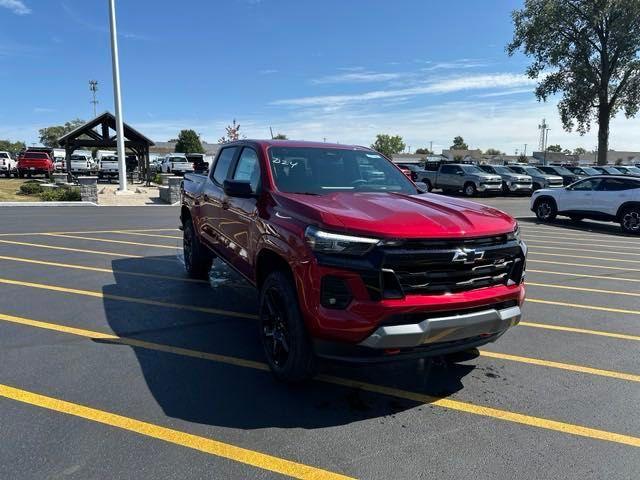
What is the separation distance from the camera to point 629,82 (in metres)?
34.7

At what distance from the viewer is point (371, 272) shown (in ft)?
10.2

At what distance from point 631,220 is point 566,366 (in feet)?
38.9

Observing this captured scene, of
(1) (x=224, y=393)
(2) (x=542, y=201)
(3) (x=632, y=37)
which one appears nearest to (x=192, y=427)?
(1) (x=224, y=393)

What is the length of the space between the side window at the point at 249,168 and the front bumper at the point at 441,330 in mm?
1902

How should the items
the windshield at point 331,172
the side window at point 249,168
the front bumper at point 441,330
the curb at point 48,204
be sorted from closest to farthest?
the front bumper at point 441,330 → the windshield at point 331,172 → the side window at point 249,168 → the curb at point 48,204

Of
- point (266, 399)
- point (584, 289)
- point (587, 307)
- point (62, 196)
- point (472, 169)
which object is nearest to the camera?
point (266, 399)

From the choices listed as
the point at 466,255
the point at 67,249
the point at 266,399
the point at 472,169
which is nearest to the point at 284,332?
the point at 266,399

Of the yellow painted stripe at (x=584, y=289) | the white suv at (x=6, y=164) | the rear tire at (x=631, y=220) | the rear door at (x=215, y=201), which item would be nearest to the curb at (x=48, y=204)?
the rear door at (x=215, y=201)

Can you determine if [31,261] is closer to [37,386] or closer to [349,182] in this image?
[37,386]

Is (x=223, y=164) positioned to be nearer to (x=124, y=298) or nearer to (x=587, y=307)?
(x=124, y=298)

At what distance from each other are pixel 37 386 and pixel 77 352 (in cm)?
63

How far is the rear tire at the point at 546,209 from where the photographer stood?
52.6 ft

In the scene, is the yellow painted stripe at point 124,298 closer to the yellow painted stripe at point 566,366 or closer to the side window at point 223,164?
the side window at point 223,164

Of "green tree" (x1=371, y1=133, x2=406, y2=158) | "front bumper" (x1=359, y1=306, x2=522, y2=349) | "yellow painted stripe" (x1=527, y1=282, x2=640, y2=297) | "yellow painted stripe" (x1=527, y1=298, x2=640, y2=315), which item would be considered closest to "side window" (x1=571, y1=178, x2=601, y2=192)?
"yellow painted stripe" (x1=527, y1=282, x2=640, y2=297)
